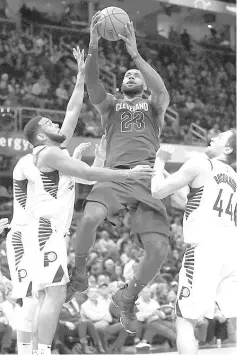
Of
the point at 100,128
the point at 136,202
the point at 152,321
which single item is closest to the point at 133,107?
the point at 136,202

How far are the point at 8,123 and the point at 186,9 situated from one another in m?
8.63

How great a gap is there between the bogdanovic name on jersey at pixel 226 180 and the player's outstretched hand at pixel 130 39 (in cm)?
132

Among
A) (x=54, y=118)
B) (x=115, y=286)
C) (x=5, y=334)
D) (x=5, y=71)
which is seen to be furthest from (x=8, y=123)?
(x=5, y=334)

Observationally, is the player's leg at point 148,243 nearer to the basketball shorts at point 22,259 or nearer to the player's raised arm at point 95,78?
the basketball shorts at point 22,259

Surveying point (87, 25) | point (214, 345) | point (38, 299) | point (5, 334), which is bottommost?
point (214, 345)

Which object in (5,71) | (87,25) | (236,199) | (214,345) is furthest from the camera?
(87,25)

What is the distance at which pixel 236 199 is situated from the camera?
18.9ft

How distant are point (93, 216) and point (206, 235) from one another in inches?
37.7

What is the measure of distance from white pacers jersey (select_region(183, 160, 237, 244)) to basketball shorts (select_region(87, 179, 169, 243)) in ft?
1.40

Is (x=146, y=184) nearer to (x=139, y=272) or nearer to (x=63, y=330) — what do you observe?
(x=139, y=272)

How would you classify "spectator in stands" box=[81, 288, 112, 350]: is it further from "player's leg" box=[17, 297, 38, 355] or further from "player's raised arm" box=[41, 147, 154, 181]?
"player's raised arm" box=[41, 147, 154, 181]

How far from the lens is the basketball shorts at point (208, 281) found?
17.6ft

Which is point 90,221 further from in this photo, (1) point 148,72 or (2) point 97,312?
(2) point 97,312

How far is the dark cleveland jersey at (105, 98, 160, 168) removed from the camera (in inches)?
243
